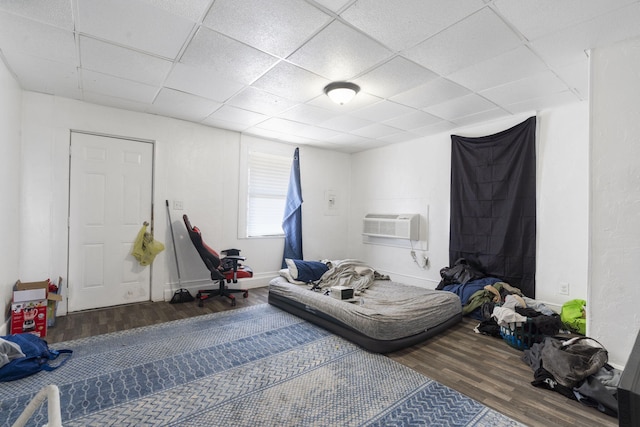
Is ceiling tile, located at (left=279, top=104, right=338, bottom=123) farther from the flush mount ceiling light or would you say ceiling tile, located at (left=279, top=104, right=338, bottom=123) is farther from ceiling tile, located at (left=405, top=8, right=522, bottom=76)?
ceiling tile, located at (left=405, top=8, right=522, bottom=76)

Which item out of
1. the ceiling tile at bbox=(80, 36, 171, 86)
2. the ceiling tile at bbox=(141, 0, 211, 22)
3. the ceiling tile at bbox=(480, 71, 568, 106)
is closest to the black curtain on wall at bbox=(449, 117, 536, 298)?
the ceiling tile at bbox=(480, 71, 568, 106)

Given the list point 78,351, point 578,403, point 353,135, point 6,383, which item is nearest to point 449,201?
point 353,135

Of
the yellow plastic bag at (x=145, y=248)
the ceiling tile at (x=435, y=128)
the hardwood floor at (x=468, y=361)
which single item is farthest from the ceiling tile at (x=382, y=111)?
the yellow plastic bag at (x=145, y=248)

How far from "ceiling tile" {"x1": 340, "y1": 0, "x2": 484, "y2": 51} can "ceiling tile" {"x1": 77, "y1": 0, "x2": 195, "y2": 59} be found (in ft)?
3.91

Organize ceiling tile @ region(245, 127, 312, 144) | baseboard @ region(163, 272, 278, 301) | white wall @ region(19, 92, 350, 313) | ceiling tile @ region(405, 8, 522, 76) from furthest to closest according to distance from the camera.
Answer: ceiling tile @ region(245, 127, 312, 144) → baseboard @ region(163, 272, 278, 301) → white wall @ region(19, 92, 350, 313) → ceiling tile @ region(405, 8, 522, 76)

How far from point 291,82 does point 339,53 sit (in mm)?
677

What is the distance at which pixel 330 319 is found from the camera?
3141mm

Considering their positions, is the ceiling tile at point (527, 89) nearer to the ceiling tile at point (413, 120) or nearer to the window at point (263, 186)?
the ceiling tile at point (413, 120)

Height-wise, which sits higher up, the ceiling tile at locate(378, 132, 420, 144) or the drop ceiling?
the drop ceiling

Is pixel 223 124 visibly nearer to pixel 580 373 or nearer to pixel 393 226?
pixel 393 226

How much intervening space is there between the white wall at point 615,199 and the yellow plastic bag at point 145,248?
15.0ft

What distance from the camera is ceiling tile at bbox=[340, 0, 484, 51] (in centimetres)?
192

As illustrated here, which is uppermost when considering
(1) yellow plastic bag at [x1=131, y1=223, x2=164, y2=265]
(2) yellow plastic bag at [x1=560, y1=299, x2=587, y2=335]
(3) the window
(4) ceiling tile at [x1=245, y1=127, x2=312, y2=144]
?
(4) ceiling tile at [x1=245, y1=127, x2=312, y2=144]

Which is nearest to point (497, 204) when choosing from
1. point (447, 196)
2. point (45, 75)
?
point (447, 196)
